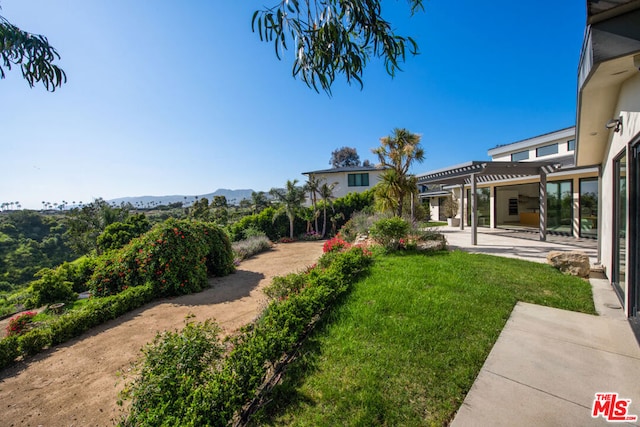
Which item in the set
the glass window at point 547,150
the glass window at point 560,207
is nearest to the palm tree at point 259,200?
the glass window at point 560,207

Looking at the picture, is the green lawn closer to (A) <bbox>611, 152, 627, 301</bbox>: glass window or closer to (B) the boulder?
(B) the boulder

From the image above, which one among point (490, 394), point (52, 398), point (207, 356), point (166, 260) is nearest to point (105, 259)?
point (166, 260)

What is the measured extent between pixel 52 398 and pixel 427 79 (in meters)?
13.7

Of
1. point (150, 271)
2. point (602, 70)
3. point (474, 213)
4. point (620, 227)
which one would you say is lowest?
point (150, 271)

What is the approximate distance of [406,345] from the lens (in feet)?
10.7

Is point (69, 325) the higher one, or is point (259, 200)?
point (259, 200)

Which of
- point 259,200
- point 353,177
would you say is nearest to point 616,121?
point 353,177

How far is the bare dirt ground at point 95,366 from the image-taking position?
3256 millimetres

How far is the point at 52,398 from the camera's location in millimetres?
3568

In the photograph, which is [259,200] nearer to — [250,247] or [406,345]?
[250,247]

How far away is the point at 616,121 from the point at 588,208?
375 inches

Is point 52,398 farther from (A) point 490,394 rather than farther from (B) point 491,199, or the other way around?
(B) point 491,199

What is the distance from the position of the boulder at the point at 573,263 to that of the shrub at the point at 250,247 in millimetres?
12370

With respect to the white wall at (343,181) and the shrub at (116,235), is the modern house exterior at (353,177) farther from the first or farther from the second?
Answer: the shrub at (116,235)
